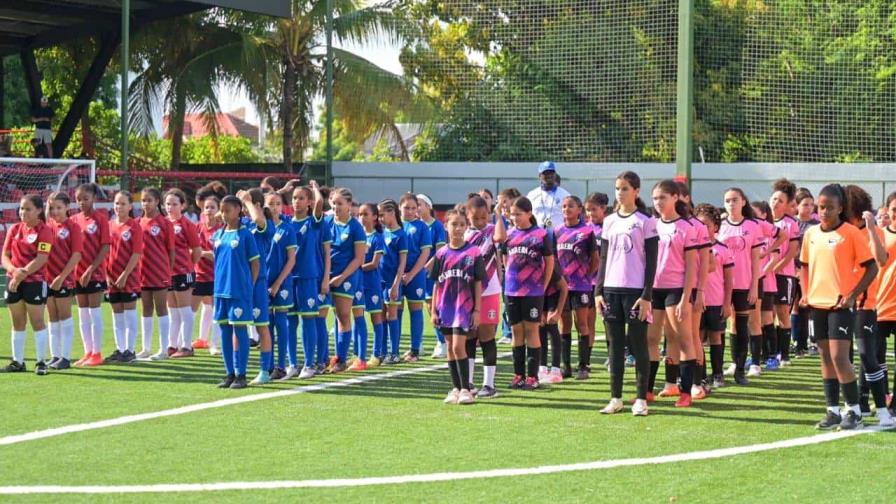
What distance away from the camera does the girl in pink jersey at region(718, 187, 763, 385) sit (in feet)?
39.1

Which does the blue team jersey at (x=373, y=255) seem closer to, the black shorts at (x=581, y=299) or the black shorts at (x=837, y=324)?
the black shorts at (x=581, y=299)

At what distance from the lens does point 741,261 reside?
1197 centimetres

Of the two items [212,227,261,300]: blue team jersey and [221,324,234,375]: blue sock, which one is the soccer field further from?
[212,227,261,300]: blue team jersey

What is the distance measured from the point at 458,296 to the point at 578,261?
2.23m

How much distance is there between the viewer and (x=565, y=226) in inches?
478

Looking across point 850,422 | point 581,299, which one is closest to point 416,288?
point 581,299

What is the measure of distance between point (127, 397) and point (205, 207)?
9.43 feet

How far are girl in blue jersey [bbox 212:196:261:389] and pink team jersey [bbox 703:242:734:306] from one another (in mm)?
4342

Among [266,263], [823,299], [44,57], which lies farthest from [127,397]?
[44,57]

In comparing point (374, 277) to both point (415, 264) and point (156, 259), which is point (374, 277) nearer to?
point (415, 264)

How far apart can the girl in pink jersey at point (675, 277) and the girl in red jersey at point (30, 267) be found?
622cm

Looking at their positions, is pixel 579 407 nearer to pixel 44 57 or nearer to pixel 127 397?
pixel 127 397

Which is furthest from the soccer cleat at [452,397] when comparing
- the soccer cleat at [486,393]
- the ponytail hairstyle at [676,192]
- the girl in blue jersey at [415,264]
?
the girl in blue jersey at [415,264]

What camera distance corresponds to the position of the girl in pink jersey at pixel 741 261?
11906 millimetres
